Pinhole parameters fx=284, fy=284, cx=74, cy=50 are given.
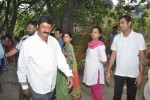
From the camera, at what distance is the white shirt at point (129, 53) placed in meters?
4.75

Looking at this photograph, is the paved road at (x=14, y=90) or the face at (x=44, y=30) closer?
the face at (x=44, y=30)

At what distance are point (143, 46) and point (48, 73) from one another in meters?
1.84

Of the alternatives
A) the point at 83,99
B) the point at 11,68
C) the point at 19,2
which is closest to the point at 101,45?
the point at 83,99

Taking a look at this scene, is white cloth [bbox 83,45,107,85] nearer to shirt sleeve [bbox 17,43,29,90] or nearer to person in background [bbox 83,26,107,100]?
person in background [bbox 83,26,107,100]

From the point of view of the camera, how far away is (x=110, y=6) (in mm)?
13617

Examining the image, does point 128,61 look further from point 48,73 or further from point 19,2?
point 19,2

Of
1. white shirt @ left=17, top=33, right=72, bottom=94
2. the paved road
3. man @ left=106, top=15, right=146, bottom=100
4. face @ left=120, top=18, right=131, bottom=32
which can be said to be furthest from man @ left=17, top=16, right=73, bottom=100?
the paved road

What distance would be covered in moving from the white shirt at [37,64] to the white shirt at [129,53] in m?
1.47

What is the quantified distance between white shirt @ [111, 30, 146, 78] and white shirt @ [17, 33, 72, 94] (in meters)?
1.47

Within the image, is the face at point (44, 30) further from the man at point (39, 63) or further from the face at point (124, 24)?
the face at point (124, 24)

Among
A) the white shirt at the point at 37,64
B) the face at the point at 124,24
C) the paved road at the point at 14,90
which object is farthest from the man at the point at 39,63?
the paved road at the point at 14,90

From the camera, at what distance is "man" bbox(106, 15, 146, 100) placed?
187 inches

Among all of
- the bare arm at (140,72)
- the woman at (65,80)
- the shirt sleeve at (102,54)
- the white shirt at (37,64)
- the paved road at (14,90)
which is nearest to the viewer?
the white shirt at (37,64)

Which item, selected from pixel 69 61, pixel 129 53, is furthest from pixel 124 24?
pixel 69 61
